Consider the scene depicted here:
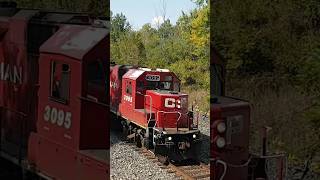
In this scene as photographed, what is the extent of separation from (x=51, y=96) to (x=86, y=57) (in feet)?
2.22

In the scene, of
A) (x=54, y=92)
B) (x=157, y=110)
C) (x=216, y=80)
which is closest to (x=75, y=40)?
(x=54, y=92)

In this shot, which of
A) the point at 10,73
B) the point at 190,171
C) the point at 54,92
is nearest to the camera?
the point at 190,171

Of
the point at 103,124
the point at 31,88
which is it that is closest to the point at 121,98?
the point at 103,124

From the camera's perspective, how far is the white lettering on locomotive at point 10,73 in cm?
365

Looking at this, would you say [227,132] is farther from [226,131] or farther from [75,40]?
[75,40]

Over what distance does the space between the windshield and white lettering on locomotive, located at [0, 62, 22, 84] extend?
2.20 meters

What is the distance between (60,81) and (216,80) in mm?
1207

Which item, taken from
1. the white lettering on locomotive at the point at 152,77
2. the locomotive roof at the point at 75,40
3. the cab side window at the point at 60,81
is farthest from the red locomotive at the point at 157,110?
the cab side window at the point at 60,81

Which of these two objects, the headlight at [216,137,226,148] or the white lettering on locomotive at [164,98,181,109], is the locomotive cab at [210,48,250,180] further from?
the white lettering on locomotive at [164,98,181,109]

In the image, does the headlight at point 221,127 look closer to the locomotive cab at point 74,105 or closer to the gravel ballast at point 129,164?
the gravel ballast at point 129,164

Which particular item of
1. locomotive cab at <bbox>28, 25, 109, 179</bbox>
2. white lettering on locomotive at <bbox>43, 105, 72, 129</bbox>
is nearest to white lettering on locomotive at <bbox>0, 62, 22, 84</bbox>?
locomotive cab at <bbox>28, 25, 109, 179</bbox>

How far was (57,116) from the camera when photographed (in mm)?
2822

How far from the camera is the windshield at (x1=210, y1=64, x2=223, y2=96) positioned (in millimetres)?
1964

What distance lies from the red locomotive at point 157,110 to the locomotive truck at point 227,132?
117 mm
